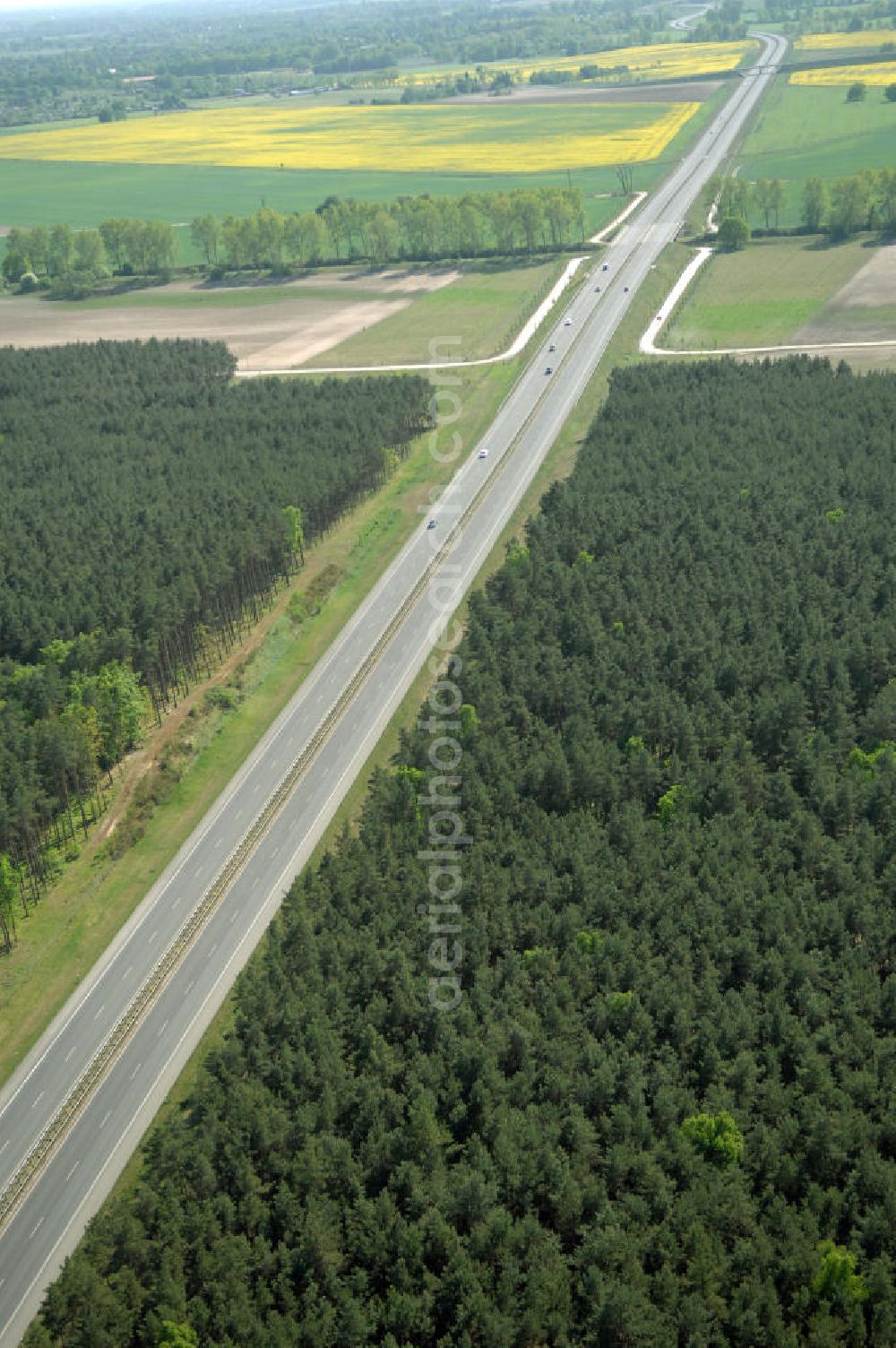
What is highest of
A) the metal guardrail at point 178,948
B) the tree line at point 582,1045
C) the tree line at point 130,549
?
the tree line at point 130,549

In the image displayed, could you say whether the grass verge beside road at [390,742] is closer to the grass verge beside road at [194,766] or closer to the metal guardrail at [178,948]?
the metal guardrail at [178,948]

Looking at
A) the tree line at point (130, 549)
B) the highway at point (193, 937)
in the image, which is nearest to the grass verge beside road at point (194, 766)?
the highway at point (193, 937)

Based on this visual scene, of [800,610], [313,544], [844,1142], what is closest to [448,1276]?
[844,1142]

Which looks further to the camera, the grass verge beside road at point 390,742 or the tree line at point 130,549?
the tree line at point 130,549

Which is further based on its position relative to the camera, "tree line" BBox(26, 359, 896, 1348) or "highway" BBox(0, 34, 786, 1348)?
"highway" BBox(0, 34, 786, 1348)

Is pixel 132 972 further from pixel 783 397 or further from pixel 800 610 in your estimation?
pixel 783 397

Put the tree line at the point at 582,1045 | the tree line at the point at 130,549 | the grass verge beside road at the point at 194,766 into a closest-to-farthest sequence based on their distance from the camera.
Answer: the tree line at the point at 582,1045, the grass verge beside road at the point at 194,766, the tree line at the point at 130,549

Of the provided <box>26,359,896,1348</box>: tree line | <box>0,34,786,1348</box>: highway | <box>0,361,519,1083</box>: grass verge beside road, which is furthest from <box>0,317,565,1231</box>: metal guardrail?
<box>26,359,896,1348</box>: tree line

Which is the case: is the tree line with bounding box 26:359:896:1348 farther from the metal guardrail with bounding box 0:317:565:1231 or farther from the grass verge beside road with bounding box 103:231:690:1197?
the metal guardrail with bounding box 0:317:565:1231
